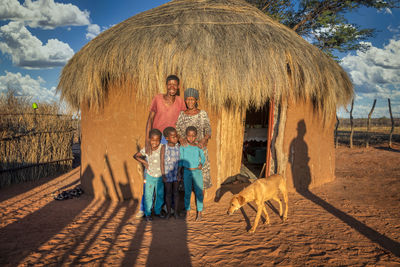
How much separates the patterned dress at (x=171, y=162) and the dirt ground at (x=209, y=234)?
663mm

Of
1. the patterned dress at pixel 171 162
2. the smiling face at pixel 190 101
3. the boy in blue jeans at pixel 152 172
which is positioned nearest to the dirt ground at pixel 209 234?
the boy in blue jeans at pixel 152 172

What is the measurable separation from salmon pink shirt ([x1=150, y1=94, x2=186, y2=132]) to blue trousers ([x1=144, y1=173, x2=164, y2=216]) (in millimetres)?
746

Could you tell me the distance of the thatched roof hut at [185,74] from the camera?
4.10 metres

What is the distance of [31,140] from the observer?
21.5 ft

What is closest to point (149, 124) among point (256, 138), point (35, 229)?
point (35, 229)

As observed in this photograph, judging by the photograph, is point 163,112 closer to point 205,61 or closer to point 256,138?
point 205,61

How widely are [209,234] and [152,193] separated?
0.99 meters

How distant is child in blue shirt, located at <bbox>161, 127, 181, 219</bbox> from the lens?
3361 millimetres

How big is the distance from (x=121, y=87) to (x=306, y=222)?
12.3ft

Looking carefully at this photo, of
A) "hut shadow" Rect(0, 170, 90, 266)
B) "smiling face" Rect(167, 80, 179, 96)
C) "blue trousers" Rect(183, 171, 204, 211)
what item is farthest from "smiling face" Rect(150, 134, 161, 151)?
"hut shadow" Rect(0, 170, 90, 266)

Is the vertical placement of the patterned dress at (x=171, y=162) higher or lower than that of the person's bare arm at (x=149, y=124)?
lower

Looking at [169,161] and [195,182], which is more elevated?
[169,161]

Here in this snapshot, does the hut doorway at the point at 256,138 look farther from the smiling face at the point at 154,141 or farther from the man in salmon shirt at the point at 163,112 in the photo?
the smiling face at the point at 154,141

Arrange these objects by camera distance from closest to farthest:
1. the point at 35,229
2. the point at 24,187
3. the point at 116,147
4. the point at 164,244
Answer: the point at 164,244 → the point at 35,229 → the point at 116,147 → the point at 24,187
